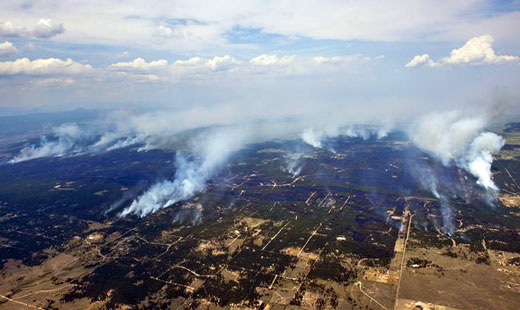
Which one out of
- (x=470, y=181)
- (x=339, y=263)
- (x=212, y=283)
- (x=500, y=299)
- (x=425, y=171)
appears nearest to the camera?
(x=500, y=299)

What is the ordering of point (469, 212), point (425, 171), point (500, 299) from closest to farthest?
1. point (500, 299)
2. point (469, 212)
3. point (425, 171)

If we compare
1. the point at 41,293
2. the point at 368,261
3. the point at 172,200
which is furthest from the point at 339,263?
the point at 172,200

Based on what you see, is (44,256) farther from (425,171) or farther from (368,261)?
(425,171)

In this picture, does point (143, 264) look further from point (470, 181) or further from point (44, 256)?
point (470, 181)

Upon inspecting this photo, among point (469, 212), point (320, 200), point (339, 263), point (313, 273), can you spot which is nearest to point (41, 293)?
point (313, 273)

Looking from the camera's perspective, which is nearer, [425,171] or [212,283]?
[212,283]

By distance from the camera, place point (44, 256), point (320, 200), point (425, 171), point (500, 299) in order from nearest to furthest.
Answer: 1. point (500, 299)
2. point (44, 256)
3. point (320, 200)
4. point (425, 171)

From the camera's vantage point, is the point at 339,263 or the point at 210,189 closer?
the point at 339,263

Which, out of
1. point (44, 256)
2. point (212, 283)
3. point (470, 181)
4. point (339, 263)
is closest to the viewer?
point (212, 283)
